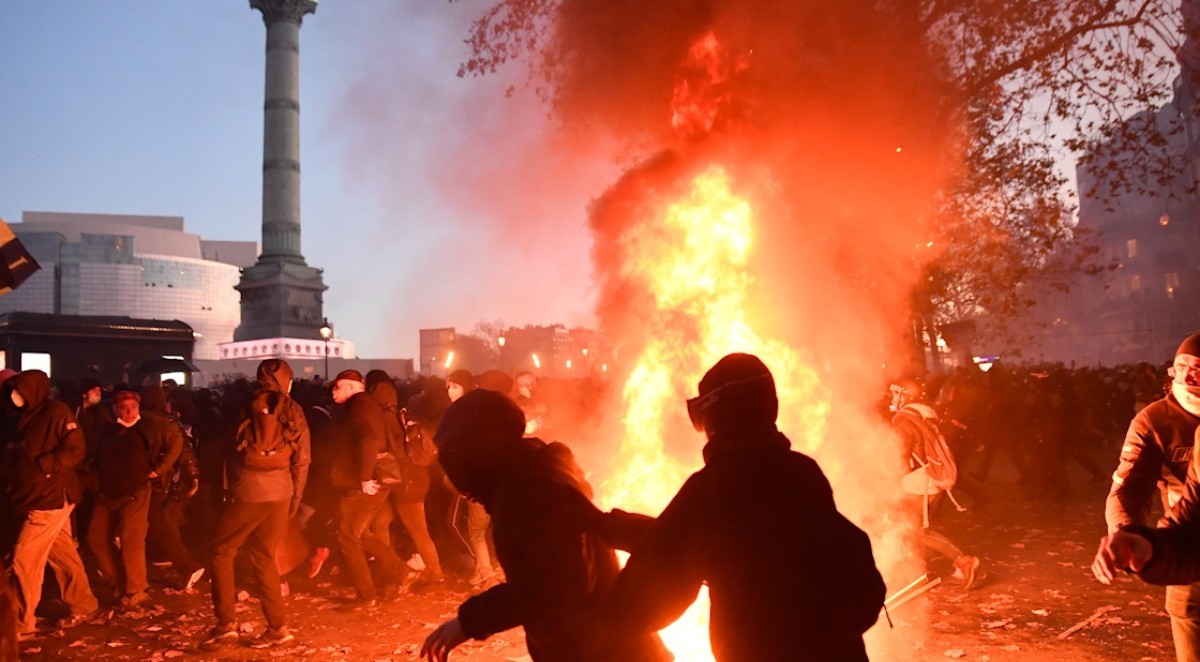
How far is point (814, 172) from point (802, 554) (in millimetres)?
6292

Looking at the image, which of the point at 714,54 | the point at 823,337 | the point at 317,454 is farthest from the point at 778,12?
the point at 317,454

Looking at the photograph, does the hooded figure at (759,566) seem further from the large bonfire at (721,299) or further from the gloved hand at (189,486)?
the gloved hand at (189,486)

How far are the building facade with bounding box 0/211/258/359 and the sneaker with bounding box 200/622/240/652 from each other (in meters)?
79.9

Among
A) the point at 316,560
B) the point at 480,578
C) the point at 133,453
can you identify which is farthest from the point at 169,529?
the point at 480,578

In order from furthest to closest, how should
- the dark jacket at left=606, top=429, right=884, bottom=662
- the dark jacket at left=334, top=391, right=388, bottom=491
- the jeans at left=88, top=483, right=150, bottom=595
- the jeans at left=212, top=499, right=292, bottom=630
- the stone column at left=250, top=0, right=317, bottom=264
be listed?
the stone column at left=250, top=0, right=317, bottom=264 < the jeans at left=88, top=483, right=150, bottom=595 < the dark jacket at left=334, top=391, right=388, bottom=491 < the jeans at left=212, top=499, right=292, bottom=630 < the dark jacket at left=606, top=429, right=884, bottom=662

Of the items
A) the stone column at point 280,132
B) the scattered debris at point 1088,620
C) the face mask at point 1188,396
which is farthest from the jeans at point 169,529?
the stone column at point 280,132

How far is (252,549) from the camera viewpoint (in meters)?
Answer: 6.00

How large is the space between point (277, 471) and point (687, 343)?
3.21 meters

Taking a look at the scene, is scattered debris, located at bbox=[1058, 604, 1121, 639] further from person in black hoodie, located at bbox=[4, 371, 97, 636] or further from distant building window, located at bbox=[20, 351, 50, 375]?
distant building window, located at bbox=[20, 351, 50, 375]

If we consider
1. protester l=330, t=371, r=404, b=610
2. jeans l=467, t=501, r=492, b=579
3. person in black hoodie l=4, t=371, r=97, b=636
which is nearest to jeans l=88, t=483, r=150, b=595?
person in black hoodie l=4, t=371, r=97, b=636

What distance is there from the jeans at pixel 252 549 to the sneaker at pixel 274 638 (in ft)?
0.12

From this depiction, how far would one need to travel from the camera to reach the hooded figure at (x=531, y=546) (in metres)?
2.46

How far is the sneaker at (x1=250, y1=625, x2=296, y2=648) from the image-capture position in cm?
611

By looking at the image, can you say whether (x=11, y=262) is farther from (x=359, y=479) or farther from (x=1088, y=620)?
(x=1088, y=620)
